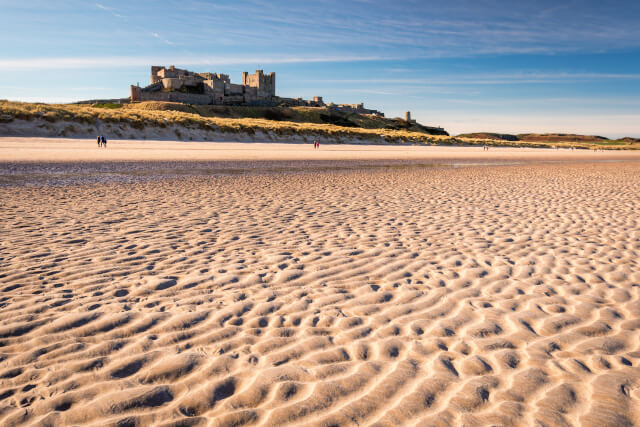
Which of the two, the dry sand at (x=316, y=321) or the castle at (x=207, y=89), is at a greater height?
the castle at (x=207, y=89)

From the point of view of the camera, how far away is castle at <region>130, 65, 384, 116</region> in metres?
93.4

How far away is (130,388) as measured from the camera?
2795mm

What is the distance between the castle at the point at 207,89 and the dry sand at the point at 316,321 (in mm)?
93789

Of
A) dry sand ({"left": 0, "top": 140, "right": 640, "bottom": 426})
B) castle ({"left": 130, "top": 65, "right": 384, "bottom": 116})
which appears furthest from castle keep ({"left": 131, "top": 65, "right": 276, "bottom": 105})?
dry sand ({"left": 0, "top": 140, "right": 640, "bottom": 426})

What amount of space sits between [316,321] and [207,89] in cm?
10607

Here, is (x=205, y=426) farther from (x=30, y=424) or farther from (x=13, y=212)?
(x=13, y=212)

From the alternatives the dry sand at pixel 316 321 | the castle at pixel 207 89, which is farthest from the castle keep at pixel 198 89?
the dry sand at pixel 316 321

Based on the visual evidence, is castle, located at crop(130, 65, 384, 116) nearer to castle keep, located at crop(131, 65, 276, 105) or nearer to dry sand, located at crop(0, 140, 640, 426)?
castle keep, located at crop(131, 65, 276, 105)

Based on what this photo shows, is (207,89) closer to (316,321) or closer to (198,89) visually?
(198,89)

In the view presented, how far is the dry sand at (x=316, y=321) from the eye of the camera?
266cm

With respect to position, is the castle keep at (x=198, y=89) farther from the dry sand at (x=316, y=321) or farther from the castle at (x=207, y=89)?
the dry sand at (x=316, y=321)

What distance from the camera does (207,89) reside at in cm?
10106

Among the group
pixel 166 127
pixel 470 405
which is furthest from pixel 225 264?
pixel 166 127

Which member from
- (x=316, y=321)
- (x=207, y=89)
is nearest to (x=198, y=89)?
(x=207, y=89)
